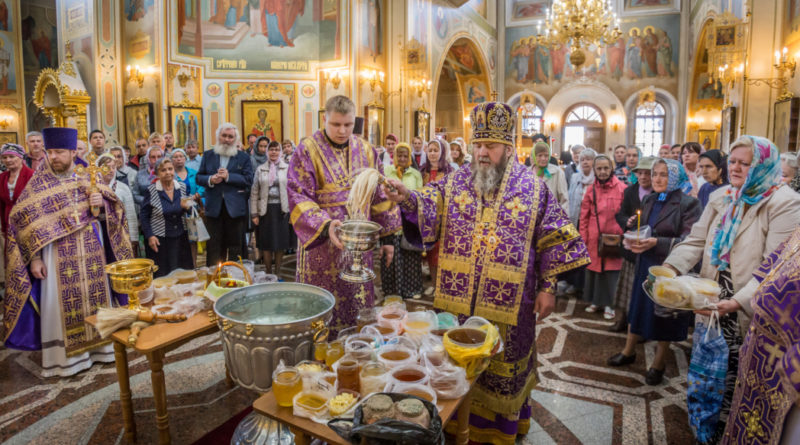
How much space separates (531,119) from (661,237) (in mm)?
18671

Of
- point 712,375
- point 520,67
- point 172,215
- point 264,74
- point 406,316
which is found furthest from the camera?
point 520,67

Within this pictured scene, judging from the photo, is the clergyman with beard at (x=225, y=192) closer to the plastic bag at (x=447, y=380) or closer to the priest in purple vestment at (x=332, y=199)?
the priest in purple vestment at (x=332, y=199)

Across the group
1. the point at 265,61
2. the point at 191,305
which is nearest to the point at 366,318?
the point at 191,305

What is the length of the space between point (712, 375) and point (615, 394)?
3.55 ft

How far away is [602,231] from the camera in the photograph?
5254 mm

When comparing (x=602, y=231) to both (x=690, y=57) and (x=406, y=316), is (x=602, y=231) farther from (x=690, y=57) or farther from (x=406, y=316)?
(x=690, y=57)

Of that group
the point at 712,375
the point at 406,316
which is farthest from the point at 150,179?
the point at 712,375

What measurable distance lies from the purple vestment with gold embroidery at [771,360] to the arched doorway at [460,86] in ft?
54.1

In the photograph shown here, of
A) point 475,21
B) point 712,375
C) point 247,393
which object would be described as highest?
point 475,21

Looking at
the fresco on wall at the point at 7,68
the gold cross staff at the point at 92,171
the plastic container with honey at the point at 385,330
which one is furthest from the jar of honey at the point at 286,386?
the fresco on wall at the point at 7,68

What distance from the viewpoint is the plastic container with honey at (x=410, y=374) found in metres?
1.91

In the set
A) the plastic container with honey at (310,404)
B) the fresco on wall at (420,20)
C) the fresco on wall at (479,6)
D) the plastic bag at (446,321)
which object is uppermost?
the fresco on wall at (479,6)

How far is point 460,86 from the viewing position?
2108 centimetres

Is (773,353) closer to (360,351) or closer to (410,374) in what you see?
(410,374)
